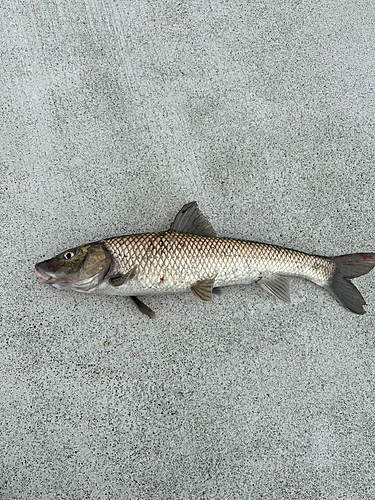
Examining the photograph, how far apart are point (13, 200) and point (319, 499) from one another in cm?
262

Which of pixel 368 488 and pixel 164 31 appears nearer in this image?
pixel 368 488

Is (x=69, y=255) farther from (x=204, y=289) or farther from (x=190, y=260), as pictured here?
(x=204, y=289)

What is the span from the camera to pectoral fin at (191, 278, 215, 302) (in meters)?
1.92

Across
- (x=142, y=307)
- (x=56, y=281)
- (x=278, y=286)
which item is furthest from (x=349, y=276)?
(x=56, y=281)

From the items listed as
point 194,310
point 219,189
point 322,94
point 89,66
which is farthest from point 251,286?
point 89,66

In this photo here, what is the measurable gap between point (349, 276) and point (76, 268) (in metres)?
1.62

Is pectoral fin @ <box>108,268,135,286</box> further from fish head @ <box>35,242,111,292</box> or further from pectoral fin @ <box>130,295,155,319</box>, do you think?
pectoral fin @ <box>130,295,155,319</box>

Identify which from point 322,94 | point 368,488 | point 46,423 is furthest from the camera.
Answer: point 322,94

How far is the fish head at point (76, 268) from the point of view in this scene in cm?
187

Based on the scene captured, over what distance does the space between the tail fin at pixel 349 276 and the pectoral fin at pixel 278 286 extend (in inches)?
11.2

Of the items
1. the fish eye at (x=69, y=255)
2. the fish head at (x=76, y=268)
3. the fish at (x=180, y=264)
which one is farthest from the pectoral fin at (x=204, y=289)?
the fish eye at (x=69, y=255)

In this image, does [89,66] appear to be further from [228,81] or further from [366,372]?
[366,372]

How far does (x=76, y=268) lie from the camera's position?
6.14 feet

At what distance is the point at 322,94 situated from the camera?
→ 2.51 m
